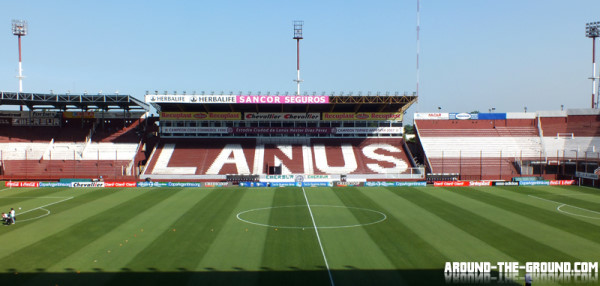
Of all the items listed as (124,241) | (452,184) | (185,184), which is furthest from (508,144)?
(124,241)

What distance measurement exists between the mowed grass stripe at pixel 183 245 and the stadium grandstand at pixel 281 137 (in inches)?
954

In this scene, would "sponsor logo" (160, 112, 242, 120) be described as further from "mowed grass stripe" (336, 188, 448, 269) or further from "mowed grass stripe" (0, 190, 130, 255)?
"mowed grass stripe" (336, 188, 448, 269)

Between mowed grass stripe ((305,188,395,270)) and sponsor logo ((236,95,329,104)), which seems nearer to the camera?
mowed grass stripe ((305,188,395,270))

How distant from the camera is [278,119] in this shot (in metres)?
69.9

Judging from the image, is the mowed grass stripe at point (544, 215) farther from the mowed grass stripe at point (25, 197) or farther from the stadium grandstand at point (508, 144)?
the mowed grass stripe at point (25, 197)

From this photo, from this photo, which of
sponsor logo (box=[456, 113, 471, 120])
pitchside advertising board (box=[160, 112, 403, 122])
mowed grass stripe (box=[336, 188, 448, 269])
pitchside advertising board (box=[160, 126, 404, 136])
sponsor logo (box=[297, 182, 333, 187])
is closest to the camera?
mowed grass stripe (box=[336, 188, 448, 269])

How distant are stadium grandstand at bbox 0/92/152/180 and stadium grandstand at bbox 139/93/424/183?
14.5 ft

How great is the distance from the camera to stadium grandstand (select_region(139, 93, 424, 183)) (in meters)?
60.8

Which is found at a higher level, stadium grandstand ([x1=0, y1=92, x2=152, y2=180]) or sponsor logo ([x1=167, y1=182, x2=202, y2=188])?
stadium grandstand ([x1=0, y1=92, x2=152, y2=180])

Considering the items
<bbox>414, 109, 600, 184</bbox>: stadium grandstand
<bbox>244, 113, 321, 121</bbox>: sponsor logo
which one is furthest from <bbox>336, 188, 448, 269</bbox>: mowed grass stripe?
<bbox>244, 113, 321, 121</bbox>: sponsor logo

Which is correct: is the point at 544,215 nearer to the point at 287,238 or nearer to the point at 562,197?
the point at 562,197

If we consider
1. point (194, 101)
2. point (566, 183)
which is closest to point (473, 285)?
point (566, 183)

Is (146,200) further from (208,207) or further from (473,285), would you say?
(473,285)

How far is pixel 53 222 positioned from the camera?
1151 inches
